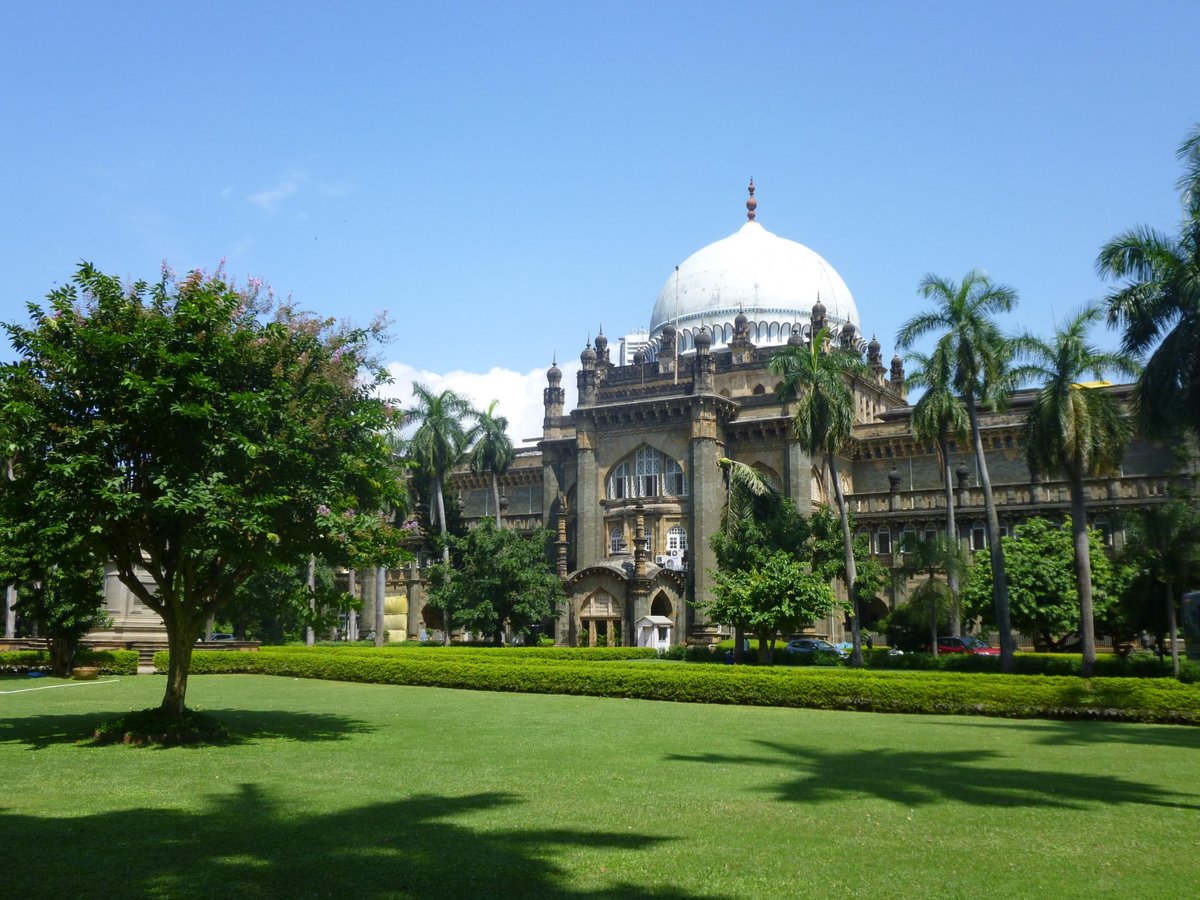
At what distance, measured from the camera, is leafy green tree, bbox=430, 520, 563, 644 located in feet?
168

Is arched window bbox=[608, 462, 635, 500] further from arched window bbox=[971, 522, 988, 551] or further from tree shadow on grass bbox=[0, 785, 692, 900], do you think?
tree shadow on grass bbox=[0, 785, 692, 900]

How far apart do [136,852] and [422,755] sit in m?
6.58

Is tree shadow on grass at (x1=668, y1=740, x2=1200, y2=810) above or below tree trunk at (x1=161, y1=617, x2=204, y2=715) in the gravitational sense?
below

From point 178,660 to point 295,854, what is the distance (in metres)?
9.50

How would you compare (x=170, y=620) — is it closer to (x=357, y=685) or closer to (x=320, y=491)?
(x=320, y=491)

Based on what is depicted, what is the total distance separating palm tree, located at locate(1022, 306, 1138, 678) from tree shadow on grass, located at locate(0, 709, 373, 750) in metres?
21.7

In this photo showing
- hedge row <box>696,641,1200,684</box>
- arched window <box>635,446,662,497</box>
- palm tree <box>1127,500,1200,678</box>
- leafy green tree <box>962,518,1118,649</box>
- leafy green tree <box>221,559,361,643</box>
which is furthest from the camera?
arched window <box>635,446,662,497</box>

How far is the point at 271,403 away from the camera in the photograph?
682 inches

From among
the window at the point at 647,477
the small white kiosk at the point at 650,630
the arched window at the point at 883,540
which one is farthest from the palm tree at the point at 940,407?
the window at the point at 647,477

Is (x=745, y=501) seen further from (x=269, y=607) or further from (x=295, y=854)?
(x=295, y=854)

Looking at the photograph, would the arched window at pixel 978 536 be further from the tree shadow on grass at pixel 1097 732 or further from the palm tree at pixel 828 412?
the tree shadow on grass at pixel 1097 732

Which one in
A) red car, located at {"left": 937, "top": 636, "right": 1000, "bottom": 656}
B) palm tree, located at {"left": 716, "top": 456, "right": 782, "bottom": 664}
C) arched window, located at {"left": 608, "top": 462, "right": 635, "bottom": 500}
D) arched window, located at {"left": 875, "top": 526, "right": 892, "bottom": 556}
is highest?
arched window, located at {"left": 608, "top": 462, "right": 635, "bottom": 500}

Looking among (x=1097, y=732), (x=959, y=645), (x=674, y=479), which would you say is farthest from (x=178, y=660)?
(x=674, y=479)

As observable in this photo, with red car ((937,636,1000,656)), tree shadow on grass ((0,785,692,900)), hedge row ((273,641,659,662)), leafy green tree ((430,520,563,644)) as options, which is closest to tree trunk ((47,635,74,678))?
hedge row ((273,641,659,662))
